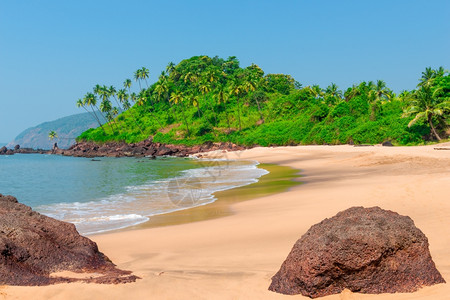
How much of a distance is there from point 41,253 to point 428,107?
4444cm

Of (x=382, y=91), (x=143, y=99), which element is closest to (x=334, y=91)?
(x=382, y=91)

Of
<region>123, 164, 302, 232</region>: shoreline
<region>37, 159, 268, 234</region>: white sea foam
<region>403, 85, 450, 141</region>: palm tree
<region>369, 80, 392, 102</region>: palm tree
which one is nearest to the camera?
<region>123, 164, 302, 232</region>: shoreline

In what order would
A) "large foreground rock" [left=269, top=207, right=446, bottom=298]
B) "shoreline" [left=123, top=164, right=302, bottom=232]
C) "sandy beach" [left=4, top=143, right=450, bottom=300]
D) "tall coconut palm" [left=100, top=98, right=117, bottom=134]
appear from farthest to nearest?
"tall coconut palm" [left=100, top=98, right=117, bottom=134], "shoreline" [left=123, top=164, right=302, bottom=232], "sandy beach" [left=4, top=143, right=450, bottom=300], "large foreground rock" [left=269, top=207, right=446, bottom=298]

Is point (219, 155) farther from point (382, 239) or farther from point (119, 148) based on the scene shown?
point (382, 239)

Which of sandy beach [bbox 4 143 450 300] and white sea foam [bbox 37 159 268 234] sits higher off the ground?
sandy beach [bbox 4 143 450 300]

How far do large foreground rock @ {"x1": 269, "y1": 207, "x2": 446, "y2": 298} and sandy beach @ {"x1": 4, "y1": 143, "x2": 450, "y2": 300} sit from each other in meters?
0.13

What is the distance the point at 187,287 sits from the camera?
4637mm

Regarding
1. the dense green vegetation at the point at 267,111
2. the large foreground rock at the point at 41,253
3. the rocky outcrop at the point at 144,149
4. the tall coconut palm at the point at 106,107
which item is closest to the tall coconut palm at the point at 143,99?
the dense green vegetation at the point at 267,111

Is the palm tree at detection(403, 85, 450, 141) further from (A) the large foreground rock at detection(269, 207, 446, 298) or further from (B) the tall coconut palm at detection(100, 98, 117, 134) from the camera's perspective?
(B) the tall coconut palm at detection(100, 98, 117, 134)

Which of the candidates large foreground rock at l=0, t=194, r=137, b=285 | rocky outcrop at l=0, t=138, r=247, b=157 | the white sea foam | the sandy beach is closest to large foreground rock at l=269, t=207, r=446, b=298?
the sandy beach

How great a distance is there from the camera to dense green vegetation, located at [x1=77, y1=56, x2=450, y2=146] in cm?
4403

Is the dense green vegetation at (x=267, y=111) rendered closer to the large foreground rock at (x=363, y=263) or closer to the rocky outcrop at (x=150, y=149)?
the rocky outcrop at (x=150, y=149)

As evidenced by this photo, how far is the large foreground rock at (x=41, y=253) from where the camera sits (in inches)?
177

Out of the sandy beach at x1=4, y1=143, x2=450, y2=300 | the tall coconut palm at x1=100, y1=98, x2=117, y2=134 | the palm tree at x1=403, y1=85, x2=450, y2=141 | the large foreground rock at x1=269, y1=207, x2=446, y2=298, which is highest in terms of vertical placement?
the tall coconut palm at x1=100, y1=98, x2=117, y2=134
